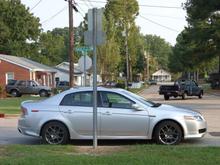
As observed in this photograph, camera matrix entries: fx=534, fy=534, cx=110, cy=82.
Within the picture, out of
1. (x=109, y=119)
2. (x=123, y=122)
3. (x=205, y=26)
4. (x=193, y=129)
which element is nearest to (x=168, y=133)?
(x=193, y=129)

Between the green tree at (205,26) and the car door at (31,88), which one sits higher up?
the green tree at (205,26)

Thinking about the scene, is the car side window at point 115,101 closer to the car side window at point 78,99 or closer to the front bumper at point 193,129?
the car side window at point 78,99

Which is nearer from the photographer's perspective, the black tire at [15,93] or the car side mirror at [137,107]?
the car side mirror at [137,107]

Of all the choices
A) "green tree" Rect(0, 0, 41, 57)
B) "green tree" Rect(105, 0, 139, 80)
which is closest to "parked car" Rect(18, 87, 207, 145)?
"green tree" Rect(105, 0, 139, 80)

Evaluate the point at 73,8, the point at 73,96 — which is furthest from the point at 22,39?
the point at 73,96

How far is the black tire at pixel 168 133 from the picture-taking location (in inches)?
532

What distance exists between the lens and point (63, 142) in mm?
13734

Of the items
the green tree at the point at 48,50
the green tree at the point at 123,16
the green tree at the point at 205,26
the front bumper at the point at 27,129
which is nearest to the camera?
the front bumper at the point at 27,129

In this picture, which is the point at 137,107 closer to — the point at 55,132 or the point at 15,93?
the point at 55,132

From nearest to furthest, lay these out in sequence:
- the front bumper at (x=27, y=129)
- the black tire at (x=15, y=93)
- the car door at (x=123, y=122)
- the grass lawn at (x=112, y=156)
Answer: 1. the grass lawn at (x=112, y=156)
2. the car door at (x=123, y=122)
3. the front bumper at (x=27, y=129)
4. the black tire at (x=15, y=93)

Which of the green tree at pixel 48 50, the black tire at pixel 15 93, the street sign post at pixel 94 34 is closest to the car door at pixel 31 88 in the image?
the black tire at pixel 15 93

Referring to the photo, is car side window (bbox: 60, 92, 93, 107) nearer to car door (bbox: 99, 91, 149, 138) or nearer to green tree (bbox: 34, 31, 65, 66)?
car door (bbox: 99, 91, 149, 138)

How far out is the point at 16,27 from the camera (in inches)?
3484

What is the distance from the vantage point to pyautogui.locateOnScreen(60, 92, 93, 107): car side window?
1388 centimetres
